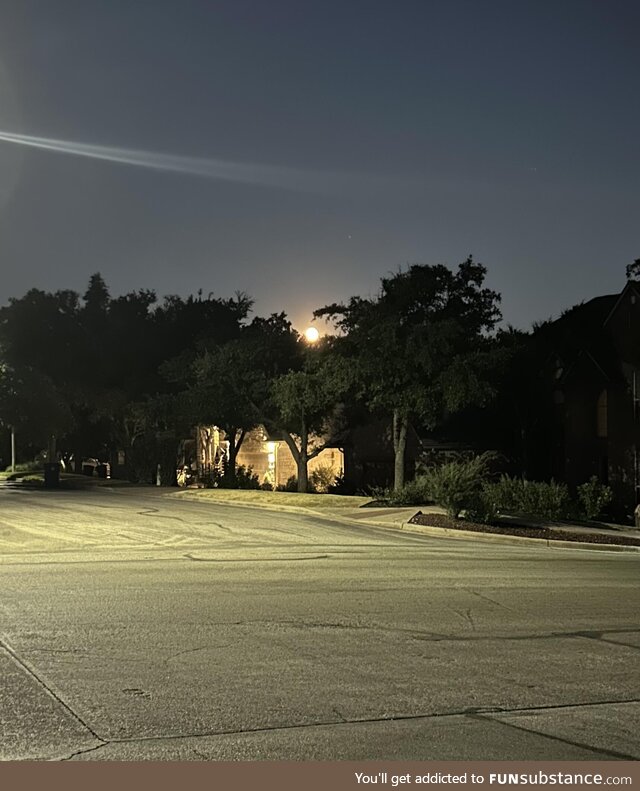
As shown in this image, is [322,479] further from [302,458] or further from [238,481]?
[302,458]

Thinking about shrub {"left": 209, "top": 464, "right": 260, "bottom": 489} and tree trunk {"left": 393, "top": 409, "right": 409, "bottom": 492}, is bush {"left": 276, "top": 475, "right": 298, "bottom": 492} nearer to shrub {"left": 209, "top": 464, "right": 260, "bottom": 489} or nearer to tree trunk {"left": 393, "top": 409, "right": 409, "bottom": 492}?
shrub {"left": 209, "top": 464, "right": 260, "bottom": 489}

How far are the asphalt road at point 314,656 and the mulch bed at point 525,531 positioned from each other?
3.97 metres

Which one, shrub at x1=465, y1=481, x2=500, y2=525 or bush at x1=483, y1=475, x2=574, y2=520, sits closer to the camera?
shrub at x1=465, y1=481, x2=500, y2=525

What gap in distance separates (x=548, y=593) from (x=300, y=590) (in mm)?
3428

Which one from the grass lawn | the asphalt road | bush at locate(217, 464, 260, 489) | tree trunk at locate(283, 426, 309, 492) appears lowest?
the asphalt road

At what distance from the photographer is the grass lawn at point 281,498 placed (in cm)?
3120

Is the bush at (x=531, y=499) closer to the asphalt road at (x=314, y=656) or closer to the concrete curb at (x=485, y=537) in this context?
the concrete curb at (x=485, y=537)

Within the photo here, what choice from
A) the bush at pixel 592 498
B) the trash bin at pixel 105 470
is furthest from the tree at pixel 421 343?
the trash bin at pixel 105 470

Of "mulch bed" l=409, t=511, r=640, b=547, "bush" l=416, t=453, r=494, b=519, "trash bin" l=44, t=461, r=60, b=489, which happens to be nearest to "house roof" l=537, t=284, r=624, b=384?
"bush" l=416, t=453, r=494, b=519

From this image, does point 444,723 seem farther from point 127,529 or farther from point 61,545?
point 127,529

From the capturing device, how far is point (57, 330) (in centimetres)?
5816

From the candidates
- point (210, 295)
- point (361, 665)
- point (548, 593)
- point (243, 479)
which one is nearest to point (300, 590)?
point (548, 593)

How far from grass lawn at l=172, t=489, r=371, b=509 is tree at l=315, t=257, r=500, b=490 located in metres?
2.36

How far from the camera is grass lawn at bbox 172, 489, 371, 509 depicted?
102ft
